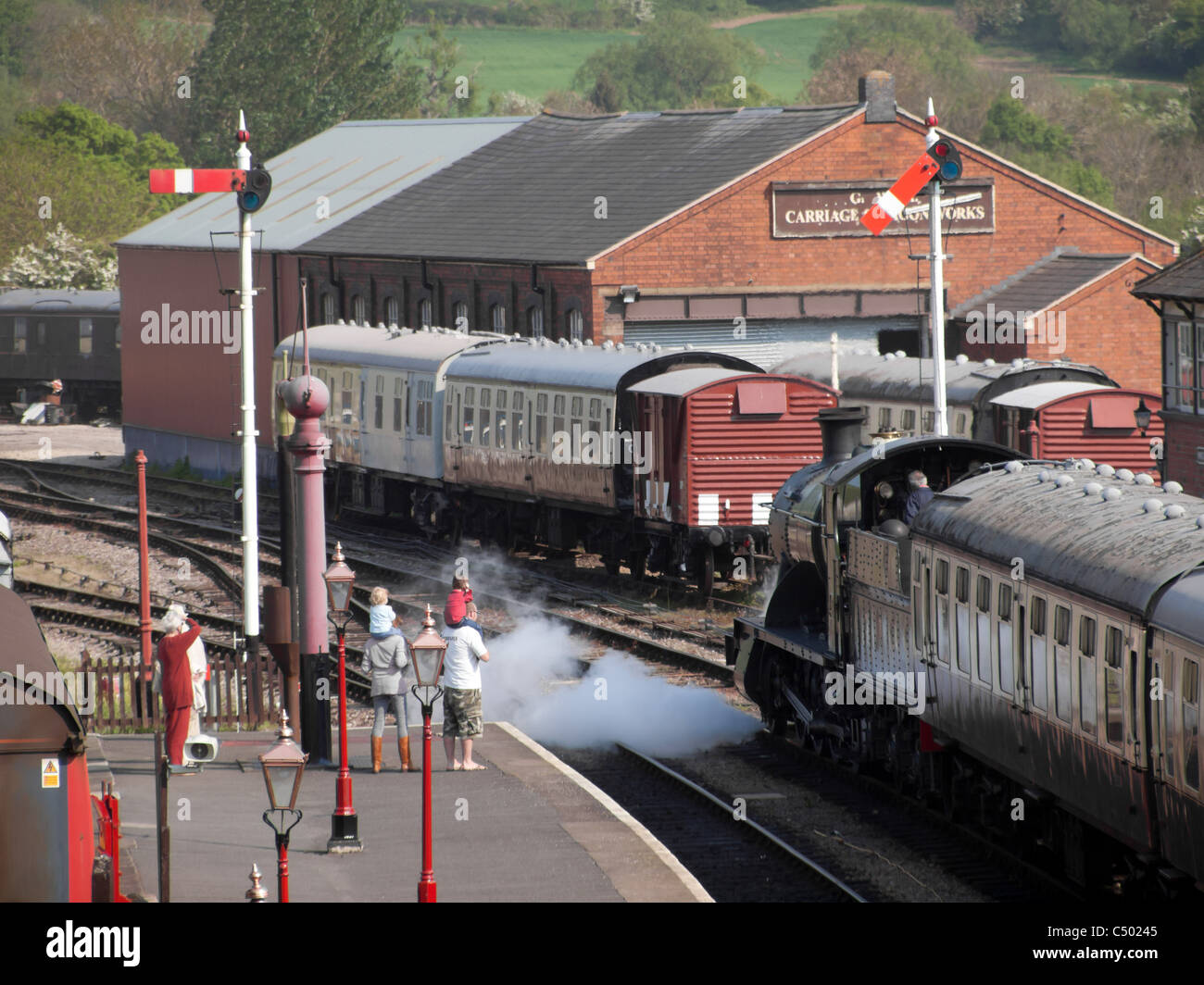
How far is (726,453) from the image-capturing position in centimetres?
2795

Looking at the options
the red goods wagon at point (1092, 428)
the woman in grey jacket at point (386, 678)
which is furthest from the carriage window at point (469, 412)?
the woman in grey jacket at point (386, 678)

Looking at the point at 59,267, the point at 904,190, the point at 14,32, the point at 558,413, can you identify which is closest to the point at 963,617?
the point at 904,190

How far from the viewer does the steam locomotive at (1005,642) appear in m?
11.8

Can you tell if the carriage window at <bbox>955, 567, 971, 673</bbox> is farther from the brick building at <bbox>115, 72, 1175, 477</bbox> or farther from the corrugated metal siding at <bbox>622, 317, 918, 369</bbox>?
the corrugated metal siding at <bbox>622, 317, 918, 369</bbox>

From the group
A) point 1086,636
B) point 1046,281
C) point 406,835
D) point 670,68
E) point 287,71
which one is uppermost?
point 670,68

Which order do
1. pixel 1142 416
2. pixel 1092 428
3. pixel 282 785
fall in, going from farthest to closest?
pixel 1092 428, pixel 1142 416, pixel 282 785

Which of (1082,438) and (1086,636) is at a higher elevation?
(1082,438)

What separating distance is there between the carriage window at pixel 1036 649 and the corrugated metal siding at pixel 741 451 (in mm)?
13923

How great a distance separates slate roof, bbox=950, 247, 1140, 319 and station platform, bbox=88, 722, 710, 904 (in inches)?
1056

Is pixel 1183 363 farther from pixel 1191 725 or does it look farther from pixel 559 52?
pixel 559 52

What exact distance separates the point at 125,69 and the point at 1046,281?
324 feet

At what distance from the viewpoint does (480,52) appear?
160 m

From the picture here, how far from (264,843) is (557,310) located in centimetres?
2837

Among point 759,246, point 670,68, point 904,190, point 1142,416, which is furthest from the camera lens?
point 670,68
